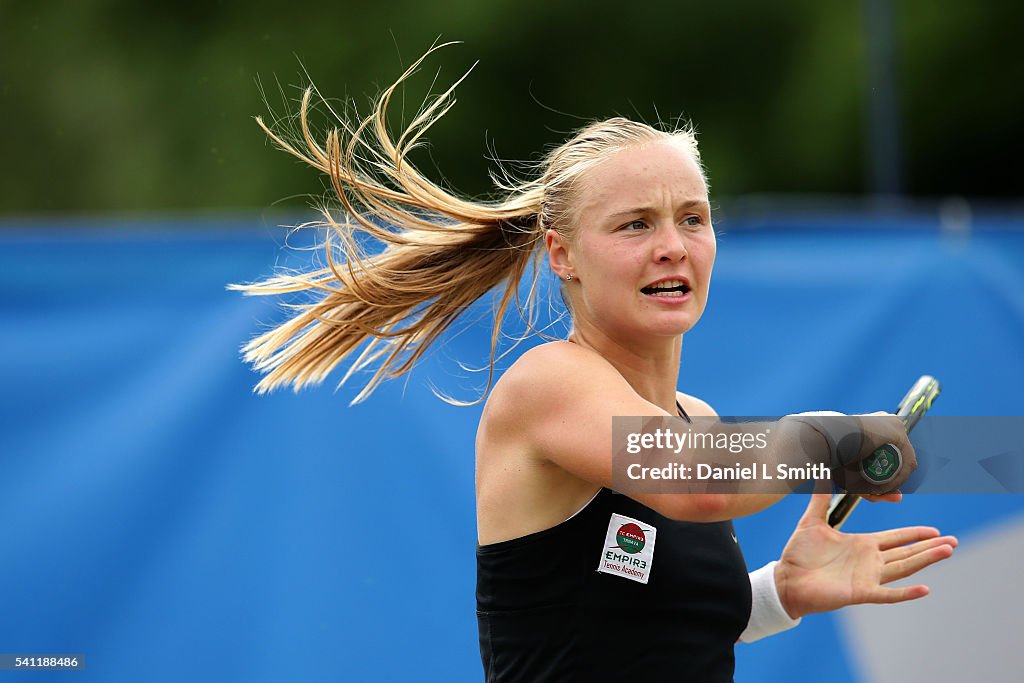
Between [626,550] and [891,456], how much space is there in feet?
1.51

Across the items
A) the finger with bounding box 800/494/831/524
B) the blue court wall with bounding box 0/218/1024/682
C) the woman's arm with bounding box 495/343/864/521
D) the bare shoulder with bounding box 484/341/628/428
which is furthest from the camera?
the blue court wall with bounding box 0/218/1024/682

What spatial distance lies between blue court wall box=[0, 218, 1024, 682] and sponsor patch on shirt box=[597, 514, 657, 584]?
1215mm

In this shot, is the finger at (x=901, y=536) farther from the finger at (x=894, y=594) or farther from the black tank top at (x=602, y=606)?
the black tank top at (x=602, y=606)

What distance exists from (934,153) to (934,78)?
1.84 feet

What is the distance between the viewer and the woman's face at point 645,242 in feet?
7.08

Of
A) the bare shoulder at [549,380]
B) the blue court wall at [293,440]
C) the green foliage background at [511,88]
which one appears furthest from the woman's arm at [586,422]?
the green foliage background at [511,88]

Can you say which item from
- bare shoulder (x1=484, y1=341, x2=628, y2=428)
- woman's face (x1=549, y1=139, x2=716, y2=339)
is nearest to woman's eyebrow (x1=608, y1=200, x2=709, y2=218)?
woman's face (x1=549, y1=139, x2=716, y2=339)

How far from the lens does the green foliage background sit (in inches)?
370

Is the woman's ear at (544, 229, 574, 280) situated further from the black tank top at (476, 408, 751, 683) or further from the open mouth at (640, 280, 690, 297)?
the black tank top at (476, 408, 751, 683)

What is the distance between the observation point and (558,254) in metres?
2.31

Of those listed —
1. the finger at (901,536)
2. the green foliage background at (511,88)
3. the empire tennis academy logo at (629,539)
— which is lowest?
the empire tennis academy logo at (629,539)

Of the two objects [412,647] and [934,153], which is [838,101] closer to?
[934,153]

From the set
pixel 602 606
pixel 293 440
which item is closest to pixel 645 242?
pixel 602 606

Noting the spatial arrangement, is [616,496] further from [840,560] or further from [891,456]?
[840,560]
